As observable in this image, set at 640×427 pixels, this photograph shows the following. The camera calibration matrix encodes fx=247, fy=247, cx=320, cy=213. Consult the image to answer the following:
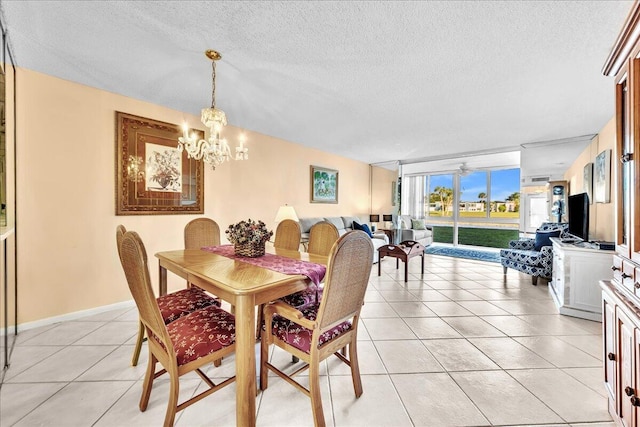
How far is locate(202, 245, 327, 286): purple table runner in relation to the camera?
1564 millimetres

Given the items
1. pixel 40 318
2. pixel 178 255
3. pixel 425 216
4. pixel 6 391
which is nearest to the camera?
pixel 6 391

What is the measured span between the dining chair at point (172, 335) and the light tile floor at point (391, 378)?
0.95ft

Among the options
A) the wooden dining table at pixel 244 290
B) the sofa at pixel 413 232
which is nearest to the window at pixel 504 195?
the sofa at pixel 413 232

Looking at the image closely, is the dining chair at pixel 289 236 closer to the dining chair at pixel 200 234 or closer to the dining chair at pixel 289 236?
the dining chair at pixel 289 236

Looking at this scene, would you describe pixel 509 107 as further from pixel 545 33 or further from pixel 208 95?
pixel 208 95

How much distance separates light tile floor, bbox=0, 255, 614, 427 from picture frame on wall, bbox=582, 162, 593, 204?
2.17 meters

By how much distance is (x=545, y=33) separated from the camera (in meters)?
1.74

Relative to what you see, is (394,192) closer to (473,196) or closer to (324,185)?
(324,185)

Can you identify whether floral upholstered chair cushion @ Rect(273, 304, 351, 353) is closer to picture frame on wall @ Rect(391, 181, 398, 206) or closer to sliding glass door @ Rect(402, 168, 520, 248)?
picture frame on wall @ Rect(391, 181, 398, 206)

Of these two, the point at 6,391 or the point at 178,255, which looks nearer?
the point at 6,391

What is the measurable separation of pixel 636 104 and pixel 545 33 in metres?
0.99

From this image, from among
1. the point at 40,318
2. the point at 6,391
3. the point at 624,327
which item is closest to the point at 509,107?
the point at 624,327

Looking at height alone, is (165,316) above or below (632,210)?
below

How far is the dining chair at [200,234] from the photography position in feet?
8.11
